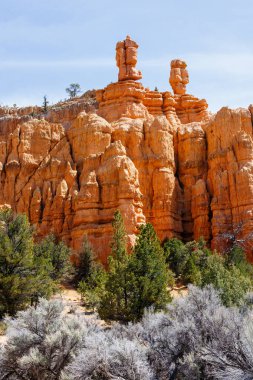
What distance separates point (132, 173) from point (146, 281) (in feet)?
62.3

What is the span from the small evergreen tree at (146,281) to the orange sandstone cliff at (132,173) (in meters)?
12.2

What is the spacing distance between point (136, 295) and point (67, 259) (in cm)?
1409

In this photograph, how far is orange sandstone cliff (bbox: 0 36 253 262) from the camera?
49250 mm

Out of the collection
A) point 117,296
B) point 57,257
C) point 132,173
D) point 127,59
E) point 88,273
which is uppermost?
point 127,59

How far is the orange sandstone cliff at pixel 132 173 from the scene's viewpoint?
49250mm

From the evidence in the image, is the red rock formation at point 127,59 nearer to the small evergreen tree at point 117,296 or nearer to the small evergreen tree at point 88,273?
the small evergreen tree at point 88,273

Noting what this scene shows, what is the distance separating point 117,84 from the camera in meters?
60.4

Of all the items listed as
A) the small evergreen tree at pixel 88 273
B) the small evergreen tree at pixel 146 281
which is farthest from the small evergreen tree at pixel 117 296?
the small evergreen tree at pixel 88 273

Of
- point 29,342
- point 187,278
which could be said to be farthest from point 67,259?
point 29,342

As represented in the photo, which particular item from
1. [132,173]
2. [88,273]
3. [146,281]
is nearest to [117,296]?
[146,281]

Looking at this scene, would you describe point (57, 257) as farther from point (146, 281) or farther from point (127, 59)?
point (127, 59)

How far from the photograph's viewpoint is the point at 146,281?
105 ft

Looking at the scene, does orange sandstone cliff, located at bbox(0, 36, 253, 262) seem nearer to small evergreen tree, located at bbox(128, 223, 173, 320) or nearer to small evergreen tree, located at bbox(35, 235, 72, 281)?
small evergreen tree, located at bbox(35, 235, 72, 281)

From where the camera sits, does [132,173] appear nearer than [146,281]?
No
